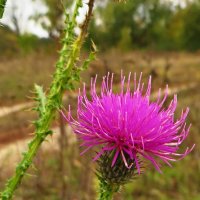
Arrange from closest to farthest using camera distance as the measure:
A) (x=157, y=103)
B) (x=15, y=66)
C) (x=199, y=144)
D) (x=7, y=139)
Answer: (x=157, y=103) → (x=199, y=144) → (x=7, y=139) → (x=15, y=66)

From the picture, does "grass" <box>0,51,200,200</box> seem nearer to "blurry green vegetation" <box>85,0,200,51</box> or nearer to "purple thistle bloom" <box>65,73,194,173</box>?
"purple thistle bloom" <box>65,73,194,173</box>

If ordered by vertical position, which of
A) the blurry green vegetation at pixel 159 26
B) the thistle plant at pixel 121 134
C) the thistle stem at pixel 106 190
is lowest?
the thistle stem at pixel 106 190

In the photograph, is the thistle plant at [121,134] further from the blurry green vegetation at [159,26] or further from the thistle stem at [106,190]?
the blurry green vegetation at [159,26]

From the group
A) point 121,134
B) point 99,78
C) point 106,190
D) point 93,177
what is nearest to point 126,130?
point 121,134

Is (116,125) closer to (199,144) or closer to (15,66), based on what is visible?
(199,144)

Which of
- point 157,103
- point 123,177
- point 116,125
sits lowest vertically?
point 123,177

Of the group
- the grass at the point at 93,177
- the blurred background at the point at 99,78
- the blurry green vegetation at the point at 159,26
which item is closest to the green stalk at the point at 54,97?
the blurred background at the point at 99,78

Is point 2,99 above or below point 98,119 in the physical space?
above

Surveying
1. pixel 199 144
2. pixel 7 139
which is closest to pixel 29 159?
pixel 199 144
